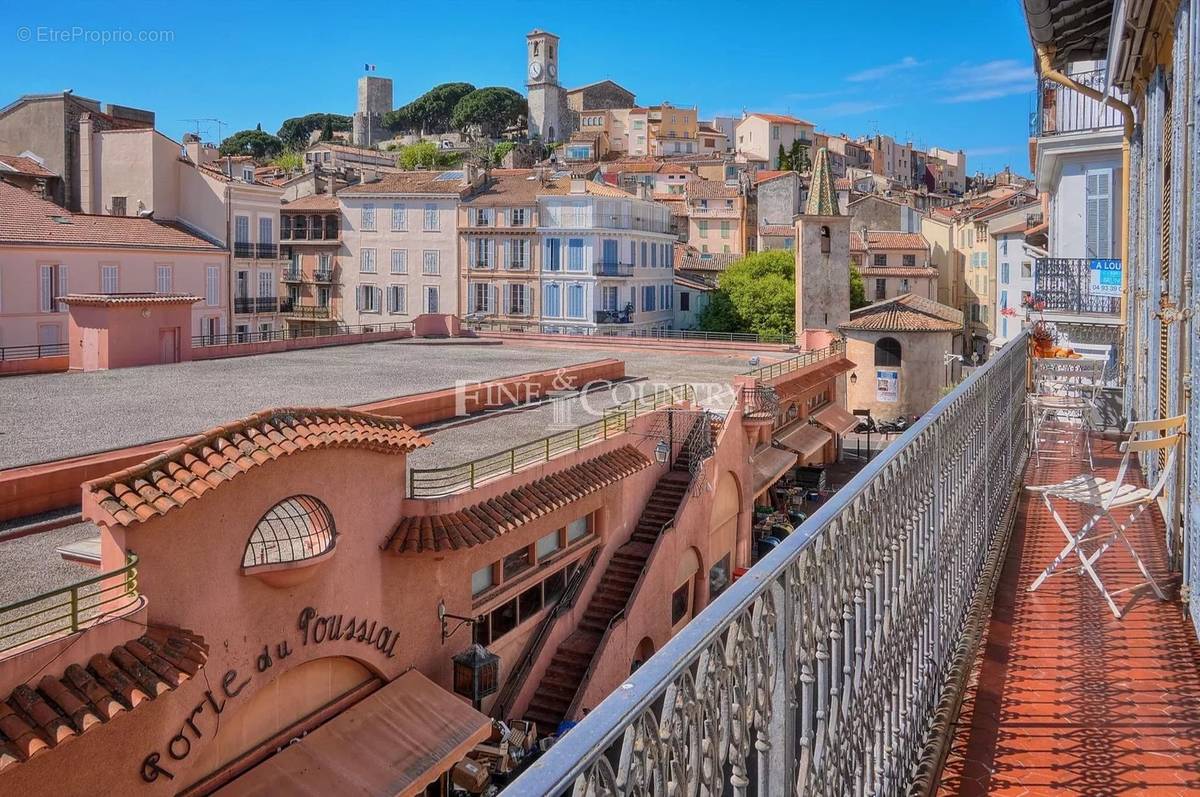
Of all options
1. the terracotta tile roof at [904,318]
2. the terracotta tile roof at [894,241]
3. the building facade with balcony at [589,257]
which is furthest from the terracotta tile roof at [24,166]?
the terracotta tile roof at [894,241]

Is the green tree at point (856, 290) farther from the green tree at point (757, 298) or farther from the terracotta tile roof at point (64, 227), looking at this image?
the terracotta tile roof at point (64, 227)

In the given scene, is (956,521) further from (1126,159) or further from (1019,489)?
(1126,159)

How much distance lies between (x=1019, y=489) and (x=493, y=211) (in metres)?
47.0

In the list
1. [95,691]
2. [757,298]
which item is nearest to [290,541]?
[95,691]

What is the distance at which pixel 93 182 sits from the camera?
135 ft

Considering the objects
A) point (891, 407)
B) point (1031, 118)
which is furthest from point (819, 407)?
point (891, 407)

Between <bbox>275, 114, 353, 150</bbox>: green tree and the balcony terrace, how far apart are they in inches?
6221

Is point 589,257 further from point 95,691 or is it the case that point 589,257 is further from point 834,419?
point 95,691

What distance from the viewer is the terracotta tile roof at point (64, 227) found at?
31.4 meters

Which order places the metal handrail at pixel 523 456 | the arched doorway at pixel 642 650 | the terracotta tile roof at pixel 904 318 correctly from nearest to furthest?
the metal handrail at pixel 523 456 → the arched doorway at pixel 642 650 → the terracotta tile roof at pixel 904 318

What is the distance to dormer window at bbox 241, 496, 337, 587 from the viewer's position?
1057cm

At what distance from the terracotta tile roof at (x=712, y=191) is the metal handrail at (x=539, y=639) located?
6239 centimetres

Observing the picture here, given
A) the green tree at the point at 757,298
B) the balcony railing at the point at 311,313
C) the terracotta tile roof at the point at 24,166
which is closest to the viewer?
the terracotta tile roof at the point at 24,166

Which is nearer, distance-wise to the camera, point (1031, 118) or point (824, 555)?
point (824, 555)
